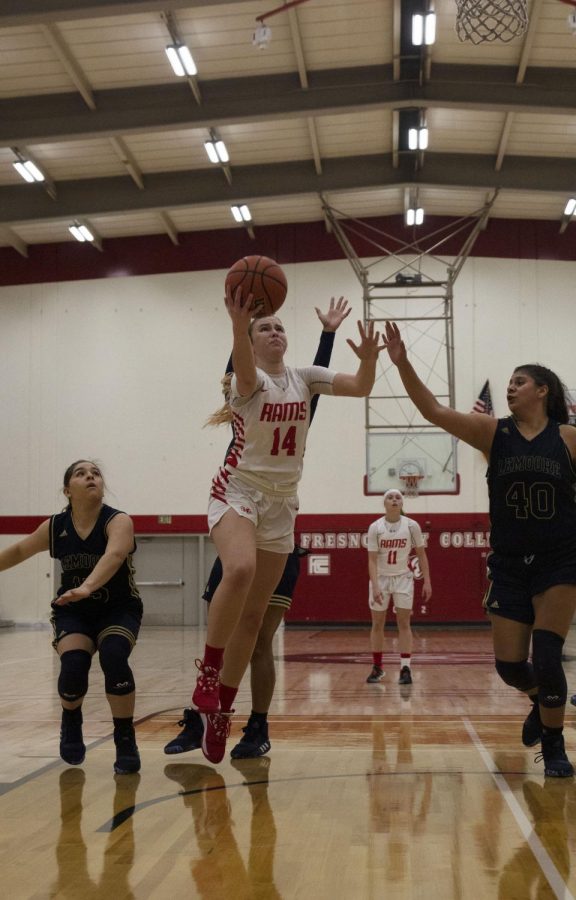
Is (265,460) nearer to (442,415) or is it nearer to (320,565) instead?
(442,415)

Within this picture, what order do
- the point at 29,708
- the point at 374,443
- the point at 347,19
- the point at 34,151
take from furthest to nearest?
the point at 374,443 < the point at 34,151 < the point at 347,19 < the point at 29,708

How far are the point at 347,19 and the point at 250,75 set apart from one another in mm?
1824

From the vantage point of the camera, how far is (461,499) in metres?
Result: 20.4

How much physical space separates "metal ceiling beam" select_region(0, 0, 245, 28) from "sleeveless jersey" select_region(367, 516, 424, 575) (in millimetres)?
6701

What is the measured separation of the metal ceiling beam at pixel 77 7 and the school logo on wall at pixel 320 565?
11678 millimetres

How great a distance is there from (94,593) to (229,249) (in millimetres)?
17275

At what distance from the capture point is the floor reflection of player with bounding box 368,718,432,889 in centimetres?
321

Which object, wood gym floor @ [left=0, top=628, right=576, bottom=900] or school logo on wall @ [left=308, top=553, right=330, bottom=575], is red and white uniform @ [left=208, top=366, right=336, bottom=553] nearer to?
wood gym floor @ [left=0, top=628, right=576, bottom=900]

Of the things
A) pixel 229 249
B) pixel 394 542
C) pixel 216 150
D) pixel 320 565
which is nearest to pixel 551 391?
pixel 394 542

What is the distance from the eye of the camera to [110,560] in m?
4.79

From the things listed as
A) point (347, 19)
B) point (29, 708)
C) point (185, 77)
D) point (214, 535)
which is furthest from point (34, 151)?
point (214, 535)

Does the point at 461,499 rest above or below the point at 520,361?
below

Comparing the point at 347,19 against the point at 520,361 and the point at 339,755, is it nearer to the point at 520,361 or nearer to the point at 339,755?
the point at 520,361

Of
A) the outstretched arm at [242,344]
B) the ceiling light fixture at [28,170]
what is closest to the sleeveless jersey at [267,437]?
the outstretched arm at [242,344]
